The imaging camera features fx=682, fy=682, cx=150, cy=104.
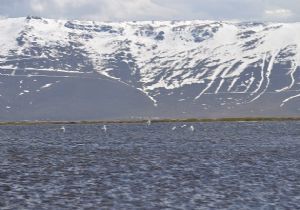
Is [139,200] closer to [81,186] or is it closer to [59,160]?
[81,186]

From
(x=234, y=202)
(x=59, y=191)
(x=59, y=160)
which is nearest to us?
(x=234, y=202)

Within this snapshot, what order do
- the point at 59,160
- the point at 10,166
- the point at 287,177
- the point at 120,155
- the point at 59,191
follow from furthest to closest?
the point at 120,155
the point at 59,160
the point at 10,166
the point at 287,177
the point at 59,191

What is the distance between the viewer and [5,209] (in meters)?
43.2

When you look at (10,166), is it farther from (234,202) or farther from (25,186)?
(234,202)

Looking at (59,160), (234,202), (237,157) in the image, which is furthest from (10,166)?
(234,202)

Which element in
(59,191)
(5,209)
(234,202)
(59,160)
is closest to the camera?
(5,209)

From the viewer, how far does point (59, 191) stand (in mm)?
52031

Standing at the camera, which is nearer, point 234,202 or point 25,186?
point 234,202

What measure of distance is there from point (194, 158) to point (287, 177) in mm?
24208

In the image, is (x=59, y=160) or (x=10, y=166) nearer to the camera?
(x=10, y=166)

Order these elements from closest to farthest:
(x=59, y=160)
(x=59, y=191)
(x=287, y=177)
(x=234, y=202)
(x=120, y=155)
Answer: (x=234, y=202) → (x=59, y=191) → (x=287, y=177) → (x=59, y=160) → (x=120, y=155)

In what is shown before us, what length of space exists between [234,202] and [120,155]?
46.6 meters

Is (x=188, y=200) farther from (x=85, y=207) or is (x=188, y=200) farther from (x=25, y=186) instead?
(x=25, y=186)

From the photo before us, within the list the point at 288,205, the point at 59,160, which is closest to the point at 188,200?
the point at 288,205
